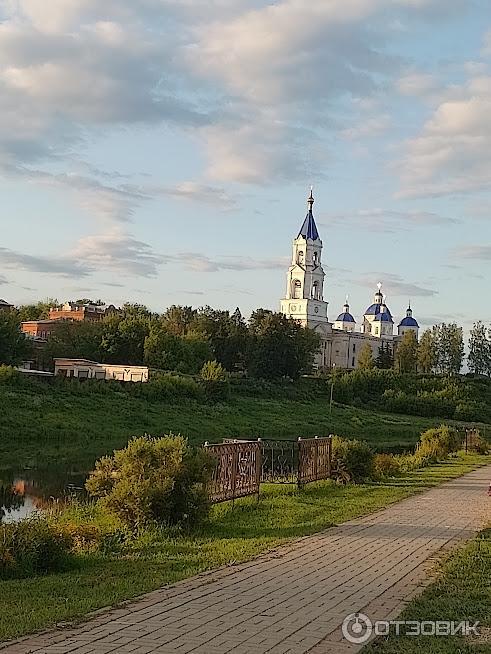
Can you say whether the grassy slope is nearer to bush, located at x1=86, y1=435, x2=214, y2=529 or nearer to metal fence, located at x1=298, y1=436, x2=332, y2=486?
metal fence, located at x1=298, y1=436, x2=332, y2=486

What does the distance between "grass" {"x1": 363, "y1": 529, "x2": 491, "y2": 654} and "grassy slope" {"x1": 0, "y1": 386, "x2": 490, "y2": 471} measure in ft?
50.2

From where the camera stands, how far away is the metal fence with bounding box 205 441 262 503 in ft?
41.2

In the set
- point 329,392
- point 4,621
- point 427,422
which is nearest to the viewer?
point 4,621

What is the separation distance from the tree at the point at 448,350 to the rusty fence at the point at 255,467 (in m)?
74.1

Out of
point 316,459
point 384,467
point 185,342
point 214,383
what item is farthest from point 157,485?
point 185,342

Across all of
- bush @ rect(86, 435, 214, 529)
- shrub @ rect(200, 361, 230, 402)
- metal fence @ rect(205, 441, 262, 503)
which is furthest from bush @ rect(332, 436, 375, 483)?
shrub @ rect(200, 361, 230, 402)

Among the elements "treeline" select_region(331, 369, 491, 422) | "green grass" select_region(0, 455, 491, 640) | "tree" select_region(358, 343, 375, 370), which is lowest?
"green grass" select_region(0, 455, 491, 640)

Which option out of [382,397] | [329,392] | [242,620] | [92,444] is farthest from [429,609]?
[382,397]

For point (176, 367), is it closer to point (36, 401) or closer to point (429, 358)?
point (36, 401)

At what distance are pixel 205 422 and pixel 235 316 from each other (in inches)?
1571

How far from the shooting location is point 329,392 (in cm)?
6712

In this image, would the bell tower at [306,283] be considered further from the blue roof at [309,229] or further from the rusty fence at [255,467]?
the rusty fence at [255,467]

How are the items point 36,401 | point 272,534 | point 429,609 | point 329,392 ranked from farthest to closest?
point 329,392
point 36,401
point 272,534
point 429,609

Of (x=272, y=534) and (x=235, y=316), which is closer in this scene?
(x=272, y=534)
